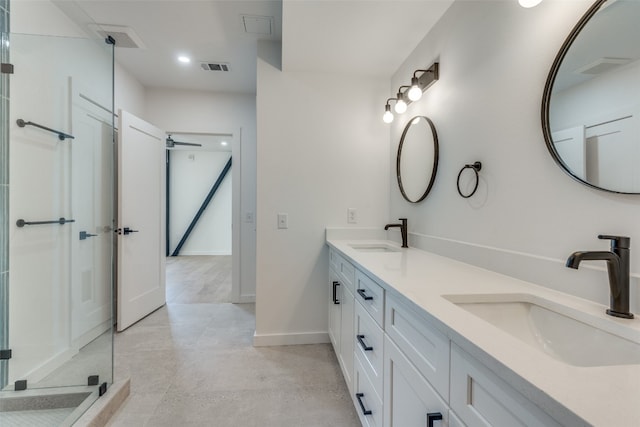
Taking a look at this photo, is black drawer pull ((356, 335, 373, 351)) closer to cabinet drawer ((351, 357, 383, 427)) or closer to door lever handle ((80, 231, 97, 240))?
cabinet drawer ((351, 357, 383, 427))

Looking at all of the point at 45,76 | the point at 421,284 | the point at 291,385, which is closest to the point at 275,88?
the point at 45,76

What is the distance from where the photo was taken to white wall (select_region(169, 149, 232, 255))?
6.99 meters

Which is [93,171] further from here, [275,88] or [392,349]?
[392,349]

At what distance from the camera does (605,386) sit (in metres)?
0.46

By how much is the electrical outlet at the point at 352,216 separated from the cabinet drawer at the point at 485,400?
1852 millimetres

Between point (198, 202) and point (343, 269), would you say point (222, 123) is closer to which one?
point (343, 269)

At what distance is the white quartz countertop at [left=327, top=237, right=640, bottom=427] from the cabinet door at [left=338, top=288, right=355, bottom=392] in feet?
1.88

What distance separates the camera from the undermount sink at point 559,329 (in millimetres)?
714

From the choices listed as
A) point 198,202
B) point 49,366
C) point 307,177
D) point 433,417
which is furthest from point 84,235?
point 198,202

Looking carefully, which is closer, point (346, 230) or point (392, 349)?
point (392, 349)

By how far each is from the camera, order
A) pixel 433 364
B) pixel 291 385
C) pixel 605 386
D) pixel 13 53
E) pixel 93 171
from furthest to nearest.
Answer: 1. pixel 93 171
2. pixel 291 385
3. pixel 13 53
4. pixel 433 364
5. pixel 605 386

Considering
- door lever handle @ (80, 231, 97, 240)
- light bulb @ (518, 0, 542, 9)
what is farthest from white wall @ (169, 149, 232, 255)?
light bulb @ (518, 0, 542, 9)

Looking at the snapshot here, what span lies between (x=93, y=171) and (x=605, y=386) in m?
2.99

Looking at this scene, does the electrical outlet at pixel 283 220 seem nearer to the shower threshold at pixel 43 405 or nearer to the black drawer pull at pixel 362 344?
the black drawer pull at pixel 362 344
